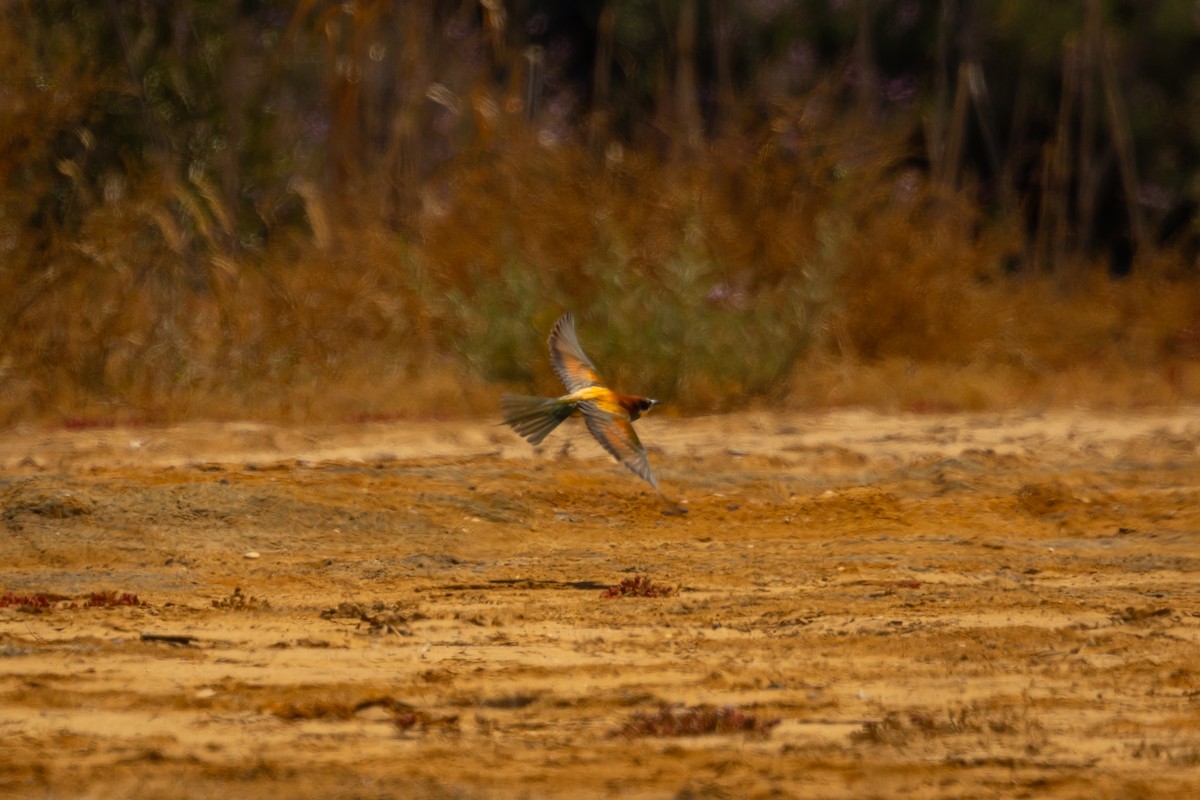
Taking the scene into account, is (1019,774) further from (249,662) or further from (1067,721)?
(249,662)

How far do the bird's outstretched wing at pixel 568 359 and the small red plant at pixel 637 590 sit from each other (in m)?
0.90

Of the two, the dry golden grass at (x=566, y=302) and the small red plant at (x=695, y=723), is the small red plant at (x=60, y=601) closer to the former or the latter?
the small red plant at (x=695, y=723)

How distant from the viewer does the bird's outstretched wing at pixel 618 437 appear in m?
5.81

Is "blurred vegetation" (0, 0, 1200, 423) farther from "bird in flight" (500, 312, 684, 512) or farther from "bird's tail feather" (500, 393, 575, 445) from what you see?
"bird's tail feather" (500, 393, 575, 445)

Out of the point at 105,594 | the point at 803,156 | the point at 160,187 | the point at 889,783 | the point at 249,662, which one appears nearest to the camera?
the point at 889,783

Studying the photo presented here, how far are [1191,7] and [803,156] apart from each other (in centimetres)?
813

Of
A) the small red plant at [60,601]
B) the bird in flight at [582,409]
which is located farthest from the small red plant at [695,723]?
the small red plant at [60,601]

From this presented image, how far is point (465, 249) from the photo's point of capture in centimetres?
1110

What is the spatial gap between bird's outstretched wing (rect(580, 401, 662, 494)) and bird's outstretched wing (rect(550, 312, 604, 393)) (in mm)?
482

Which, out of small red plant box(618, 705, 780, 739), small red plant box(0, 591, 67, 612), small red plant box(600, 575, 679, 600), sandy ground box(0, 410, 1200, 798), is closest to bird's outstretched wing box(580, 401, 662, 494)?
small red plant box(600, 575, 679, 600)

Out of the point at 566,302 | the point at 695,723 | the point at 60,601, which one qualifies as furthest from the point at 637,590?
the point at 566,302

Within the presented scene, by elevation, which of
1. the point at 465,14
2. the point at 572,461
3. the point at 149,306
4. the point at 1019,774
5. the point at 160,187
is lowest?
the point at 1019,774

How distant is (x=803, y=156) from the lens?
1134 centimetres

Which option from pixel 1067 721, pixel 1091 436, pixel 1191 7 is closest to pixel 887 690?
pixel 1067 721
